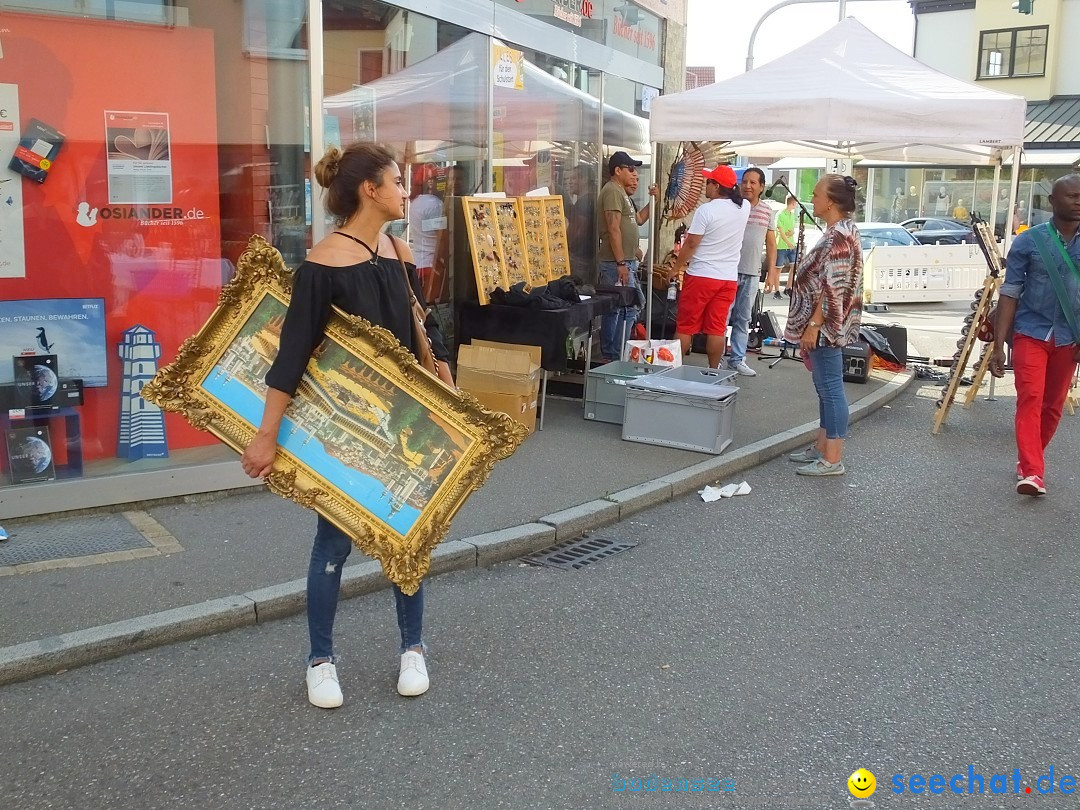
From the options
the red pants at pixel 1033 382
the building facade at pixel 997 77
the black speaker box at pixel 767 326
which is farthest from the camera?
the building facade at pixel 997 77

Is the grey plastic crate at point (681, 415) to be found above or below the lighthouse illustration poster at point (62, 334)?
below

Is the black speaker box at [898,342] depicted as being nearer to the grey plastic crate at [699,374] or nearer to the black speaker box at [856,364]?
the black speaker box at [856,364]

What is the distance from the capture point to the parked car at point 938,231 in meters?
30.5

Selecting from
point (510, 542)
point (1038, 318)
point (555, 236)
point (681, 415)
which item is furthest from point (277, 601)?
point (555, 236)

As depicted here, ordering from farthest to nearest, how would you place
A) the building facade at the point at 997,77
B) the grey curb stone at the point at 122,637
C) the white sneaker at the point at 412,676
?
the building facade at the point at 997,77 < the grey curb stone at the point at 122,637 < the white sneaker at the point at 412,676

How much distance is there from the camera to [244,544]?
545cm

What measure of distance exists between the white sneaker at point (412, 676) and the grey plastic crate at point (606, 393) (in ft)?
14.9

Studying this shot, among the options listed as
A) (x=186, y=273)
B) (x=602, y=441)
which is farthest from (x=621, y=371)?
(x=186, y=273)

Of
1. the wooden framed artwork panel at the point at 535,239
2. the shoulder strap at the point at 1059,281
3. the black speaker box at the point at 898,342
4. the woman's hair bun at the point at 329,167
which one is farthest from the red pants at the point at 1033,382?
the woman's hair bun at the point at 329,167

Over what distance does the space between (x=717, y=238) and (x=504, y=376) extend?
270cm

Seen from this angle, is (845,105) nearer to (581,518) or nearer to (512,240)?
(512,240)

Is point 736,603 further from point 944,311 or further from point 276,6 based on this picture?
point 944,311

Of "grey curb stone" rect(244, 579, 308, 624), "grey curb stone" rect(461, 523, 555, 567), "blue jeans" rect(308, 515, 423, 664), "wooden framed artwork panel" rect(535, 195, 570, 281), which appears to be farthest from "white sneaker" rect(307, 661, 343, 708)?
"wooden framed artwork panel" rect(535, 195, 570, 281)

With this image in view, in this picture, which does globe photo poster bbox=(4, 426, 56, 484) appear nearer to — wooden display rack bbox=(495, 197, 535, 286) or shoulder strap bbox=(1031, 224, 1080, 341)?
wooden display rack bbox=(495, 197, 535, 286)
